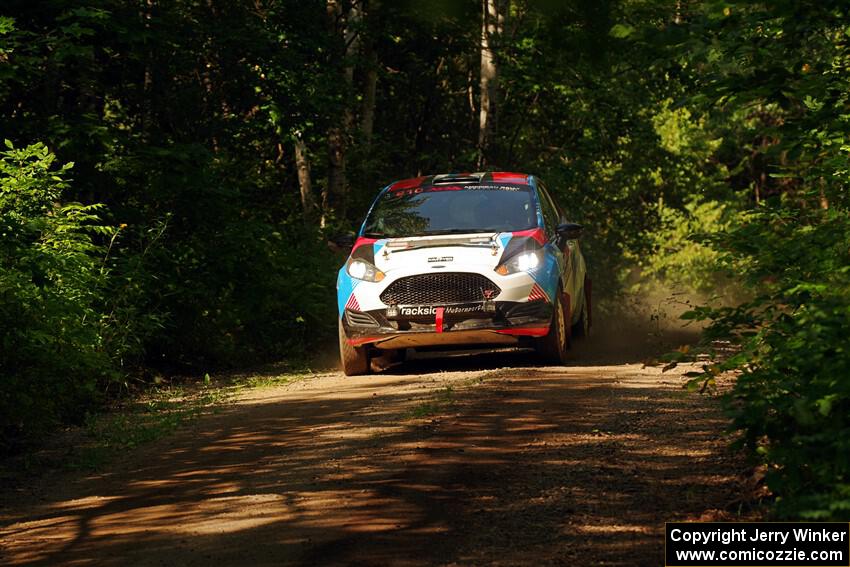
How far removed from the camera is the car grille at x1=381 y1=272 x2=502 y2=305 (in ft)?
43.3

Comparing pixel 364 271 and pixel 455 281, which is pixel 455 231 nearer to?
pixel 455 281

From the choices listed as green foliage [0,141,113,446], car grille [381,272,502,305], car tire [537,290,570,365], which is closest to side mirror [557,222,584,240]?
car tire [537,290,570,365]

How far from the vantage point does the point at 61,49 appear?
45.9ft

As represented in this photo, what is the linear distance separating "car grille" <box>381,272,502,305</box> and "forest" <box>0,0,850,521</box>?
247 cm

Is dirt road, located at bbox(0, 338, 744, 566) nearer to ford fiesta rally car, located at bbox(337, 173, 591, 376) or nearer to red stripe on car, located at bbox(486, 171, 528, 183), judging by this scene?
ford fiesta rally car, located at bbox(337, 173, 591, 376)

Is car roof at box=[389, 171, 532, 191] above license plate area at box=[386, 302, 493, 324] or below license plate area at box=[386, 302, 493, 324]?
above

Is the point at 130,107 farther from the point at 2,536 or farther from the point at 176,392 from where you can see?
the point at 2,536

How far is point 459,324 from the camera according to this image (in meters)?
13.2

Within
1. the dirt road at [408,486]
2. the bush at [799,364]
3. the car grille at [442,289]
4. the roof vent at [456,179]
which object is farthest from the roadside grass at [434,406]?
the roof vent at [456,179]

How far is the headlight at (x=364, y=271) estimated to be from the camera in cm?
1347

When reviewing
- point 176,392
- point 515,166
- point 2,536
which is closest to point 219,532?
point 2,536

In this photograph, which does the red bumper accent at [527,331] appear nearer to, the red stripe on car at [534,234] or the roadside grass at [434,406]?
the red stripe on car at [534,234]

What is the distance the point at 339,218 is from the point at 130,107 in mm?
6650

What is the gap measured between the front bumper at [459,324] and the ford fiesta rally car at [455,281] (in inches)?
0.4
